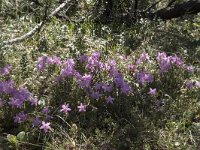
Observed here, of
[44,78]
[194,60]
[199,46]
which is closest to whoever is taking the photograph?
[44,78]

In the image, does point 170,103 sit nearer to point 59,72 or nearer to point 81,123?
point 81,123

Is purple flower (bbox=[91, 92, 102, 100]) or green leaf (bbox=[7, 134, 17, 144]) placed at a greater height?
purple flower (bbox=[91, 92, 102, 100])

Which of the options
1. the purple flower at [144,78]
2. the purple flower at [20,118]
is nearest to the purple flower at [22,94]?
the purple flower at [20,118]

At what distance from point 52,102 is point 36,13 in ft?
9.07

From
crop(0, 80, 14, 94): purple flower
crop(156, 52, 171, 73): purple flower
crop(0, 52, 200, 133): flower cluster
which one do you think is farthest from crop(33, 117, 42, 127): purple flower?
crop(156, 52, 171, 73): purple flower

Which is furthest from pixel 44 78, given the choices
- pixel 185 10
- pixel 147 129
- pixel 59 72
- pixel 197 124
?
pixel 185 10

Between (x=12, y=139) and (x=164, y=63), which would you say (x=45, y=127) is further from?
(x=164, y=63)

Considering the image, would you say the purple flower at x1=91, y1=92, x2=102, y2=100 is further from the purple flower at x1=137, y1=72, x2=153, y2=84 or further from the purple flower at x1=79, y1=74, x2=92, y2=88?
the purple flower at x1=137, y1=72, x2=153, y2=84

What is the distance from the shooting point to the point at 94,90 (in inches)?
159

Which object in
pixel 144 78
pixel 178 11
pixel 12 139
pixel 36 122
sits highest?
pixel 178 11

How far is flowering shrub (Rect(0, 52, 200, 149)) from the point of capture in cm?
381

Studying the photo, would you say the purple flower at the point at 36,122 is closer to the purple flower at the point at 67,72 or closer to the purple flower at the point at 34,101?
the purple flower at the point at 34,101

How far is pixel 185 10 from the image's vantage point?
640 cm

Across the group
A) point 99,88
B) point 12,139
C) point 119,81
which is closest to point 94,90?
point 99,88
